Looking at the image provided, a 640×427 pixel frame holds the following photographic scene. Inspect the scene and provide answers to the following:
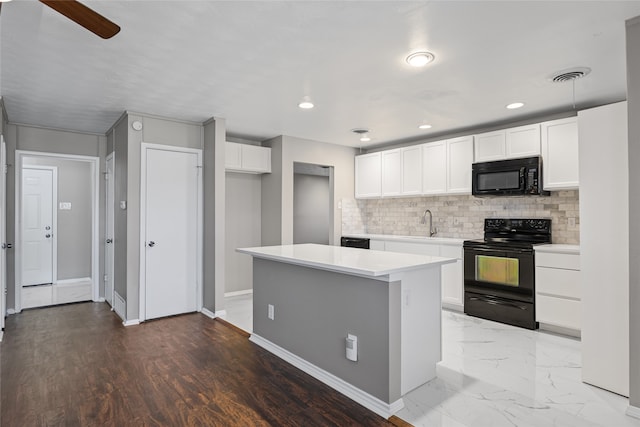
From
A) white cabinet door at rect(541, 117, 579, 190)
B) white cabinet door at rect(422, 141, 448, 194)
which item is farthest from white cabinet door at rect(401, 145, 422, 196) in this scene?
white cabinet door at rect(541, 117, 579, 190)

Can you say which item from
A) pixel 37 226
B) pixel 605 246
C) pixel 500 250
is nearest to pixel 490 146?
pixel 500 250

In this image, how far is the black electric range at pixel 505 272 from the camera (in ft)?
12.7

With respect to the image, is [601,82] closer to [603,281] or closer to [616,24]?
[616,24]

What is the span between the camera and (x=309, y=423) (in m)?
2.12

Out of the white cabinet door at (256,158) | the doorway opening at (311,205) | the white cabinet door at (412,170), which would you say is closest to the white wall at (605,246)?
the white cabinet door at (412,170)

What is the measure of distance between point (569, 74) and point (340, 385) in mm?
3030

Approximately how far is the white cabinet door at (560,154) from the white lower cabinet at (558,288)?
0.71m

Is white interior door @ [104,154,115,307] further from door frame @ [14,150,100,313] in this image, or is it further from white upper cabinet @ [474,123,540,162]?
white upper cabinet @ [474,123,540,162]

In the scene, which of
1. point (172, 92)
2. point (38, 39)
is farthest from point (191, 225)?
point (38, 39)

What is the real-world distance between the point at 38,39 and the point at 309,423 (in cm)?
296

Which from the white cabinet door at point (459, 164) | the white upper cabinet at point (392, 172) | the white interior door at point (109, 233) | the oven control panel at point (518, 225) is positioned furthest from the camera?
the white upper cabinet at point (392, 172)

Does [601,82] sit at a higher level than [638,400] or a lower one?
higher

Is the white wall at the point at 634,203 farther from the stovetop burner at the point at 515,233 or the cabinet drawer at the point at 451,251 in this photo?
the cabinet drawer at the point at 451,251

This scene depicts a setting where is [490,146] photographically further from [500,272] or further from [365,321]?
[365,321]
